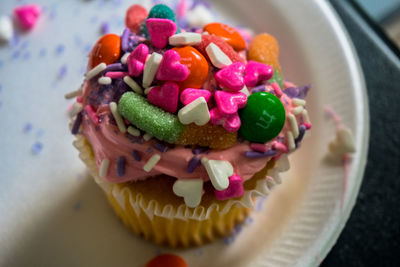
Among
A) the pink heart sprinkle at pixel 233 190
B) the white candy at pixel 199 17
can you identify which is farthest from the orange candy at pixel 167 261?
the white candy at pixel 199 17

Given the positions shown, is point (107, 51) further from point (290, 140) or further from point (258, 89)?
point (290, 140)

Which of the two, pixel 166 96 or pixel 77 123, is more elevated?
pixel 166 96

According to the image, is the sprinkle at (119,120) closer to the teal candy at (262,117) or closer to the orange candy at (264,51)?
the teal candy at (262,117)

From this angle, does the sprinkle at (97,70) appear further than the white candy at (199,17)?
No

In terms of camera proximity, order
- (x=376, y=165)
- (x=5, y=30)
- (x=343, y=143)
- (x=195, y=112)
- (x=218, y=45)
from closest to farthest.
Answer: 1. (x=195, y=112)
2. (x=218, y=45)
3. (x=343, y=143)
4. (x=376, y=165)
5. (x=5, y=30)

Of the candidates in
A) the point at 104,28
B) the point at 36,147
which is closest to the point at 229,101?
the point at 36,147

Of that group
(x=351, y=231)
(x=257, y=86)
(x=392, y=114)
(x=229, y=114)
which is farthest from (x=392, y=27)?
(x=229, y=114)
